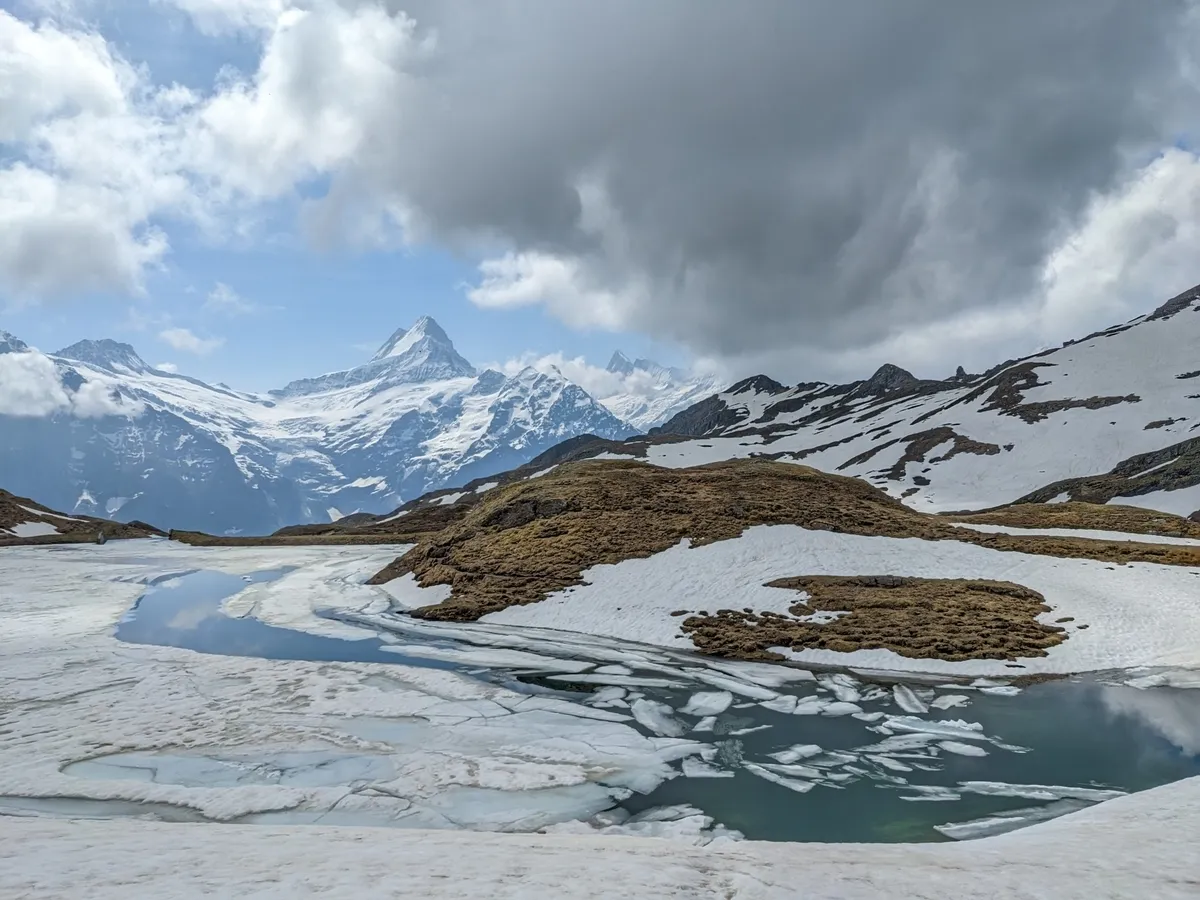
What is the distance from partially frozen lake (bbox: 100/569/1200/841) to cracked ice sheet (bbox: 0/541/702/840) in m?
0.16

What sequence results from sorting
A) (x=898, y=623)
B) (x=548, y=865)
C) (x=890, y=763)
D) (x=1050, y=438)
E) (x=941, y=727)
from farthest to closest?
(x=1050, y=438) < (x=898, y=623) < (x=941, y=727) < (x=890, y=763) < (x=548, y=865)

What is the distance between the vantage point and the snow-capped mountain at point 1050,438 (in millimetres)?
87812

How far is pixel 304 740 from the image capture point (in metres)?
15.7

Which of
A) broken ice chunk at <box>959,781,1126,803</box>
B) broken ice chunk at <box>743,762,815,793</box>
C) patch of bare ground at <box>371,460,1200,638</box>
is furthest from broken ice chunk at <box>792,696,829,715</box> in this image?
patch of bare ground at <box>371,460,1200,638</box>

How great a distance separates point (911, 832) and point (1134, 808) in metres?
4.08

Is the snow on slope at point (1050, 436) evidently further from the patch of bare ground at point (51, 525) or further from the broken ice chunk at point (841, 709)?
the patch of bare ground at point (51, 525)

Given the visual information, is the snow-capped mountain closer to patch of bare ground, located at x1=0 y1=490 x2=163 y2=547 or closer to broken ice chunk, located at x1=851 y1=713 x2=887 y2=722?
broken ice chunk, located at x1=851 y1=713 x2=887 y2=722

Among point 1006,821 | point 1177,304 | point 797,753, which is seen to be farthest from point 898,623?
point 1177,304

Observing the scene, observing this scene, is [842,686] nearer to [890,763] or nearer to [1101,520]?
[890,763]

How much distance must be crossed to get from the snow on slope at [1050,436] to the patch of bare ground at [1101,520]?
74.0ft

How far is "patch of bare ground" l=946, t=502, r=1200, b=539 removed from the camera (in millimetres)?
49438

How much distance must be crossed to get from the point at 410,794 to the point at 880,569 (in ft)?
92.6

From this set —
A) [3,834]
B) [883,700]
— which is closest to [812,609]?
[883,700]

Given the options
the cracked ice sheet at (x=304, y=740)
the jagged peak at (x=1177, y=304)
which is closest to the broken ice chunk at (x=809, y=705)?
the cracked ice sheet at (x=304, y=740)
